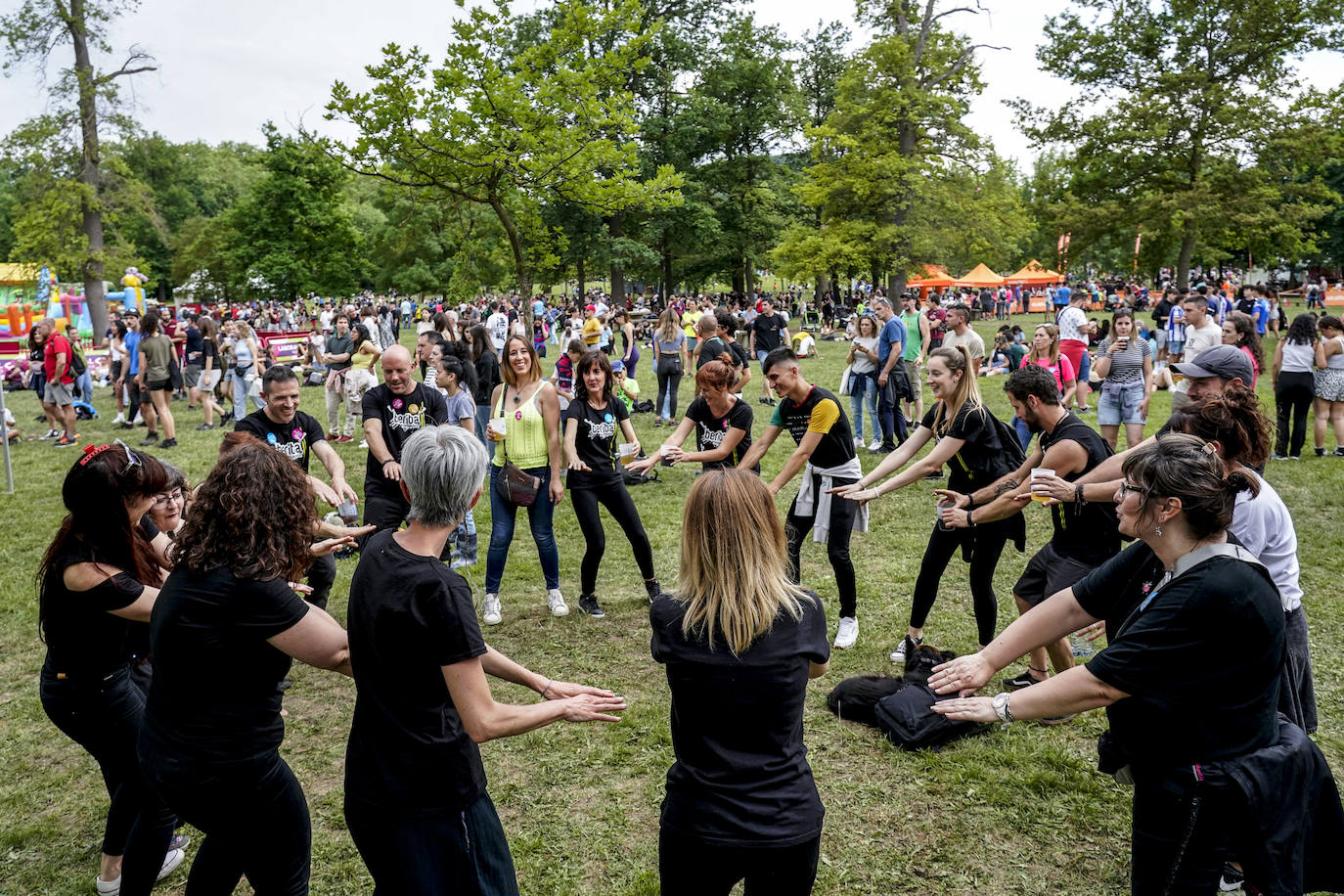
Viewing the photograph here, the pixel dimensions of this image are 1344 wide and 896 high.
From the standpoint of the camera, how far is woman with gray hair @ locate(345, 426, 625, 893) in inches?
93.0

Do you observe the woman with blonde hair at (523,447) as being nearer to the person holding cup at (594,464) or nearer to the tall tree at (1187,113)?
the person holding cup at (594,464)

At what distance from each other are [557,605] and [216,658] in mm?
4113

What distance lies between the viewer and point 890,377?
38.4 ft

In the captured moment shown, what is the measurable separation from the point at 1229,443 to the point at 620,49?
411 inches

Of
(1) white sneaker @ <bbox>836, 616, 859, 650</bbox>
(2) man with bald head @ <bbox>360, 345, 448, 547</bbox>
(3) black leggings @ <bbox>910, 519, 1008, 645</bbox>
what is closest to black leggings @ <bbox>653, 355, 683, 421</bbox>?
(2) man with bald head @ <bbox>360, 345, 448, 547</bbox>

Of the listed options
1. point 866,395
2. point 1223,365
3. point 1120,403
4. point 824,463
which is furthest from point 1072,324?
point 1223,365

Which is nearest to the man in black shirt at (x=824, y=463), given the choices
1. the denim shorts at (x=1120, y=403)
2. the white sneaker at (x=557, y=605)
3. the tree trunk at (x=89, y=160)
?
the white sneaker at (x=557, y=605)

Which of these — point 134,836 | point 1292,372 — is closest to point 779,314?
point 1292,372

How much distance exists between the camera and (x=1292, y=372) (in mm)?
10328

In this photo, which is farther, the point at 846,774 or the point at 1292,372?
the point at 1292,372

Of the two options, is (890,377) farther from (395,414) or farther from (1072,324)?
(395,414)

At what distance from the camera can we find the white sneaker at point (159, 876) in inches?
141

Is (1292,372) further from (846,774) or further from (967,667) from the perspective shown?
(967,667)

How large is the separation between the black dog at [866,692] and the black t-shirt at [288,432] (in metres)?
3.83
